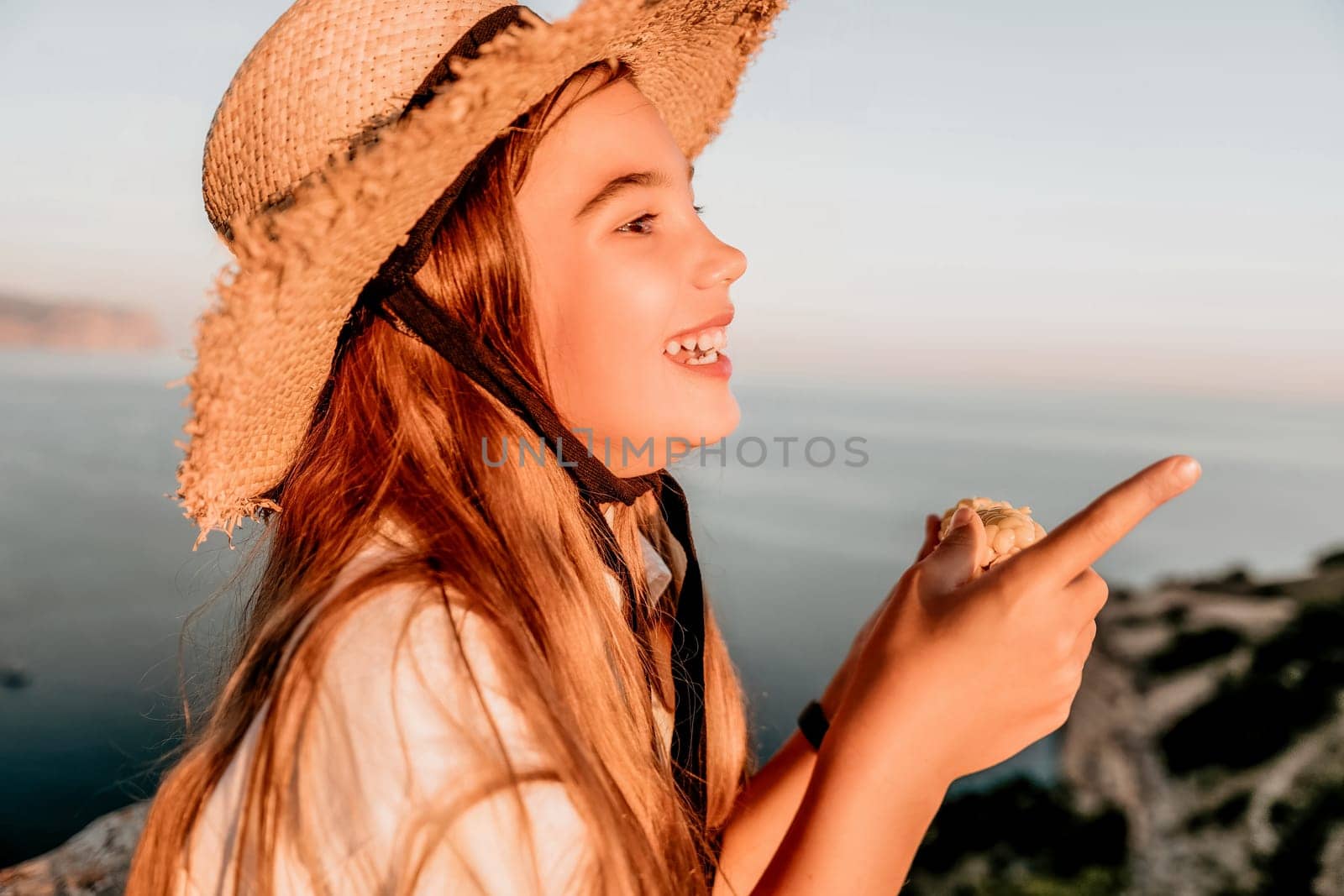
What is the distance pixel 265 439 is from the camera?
1712 millimetres

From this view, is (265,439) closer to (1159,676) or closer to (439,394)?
(439,394)

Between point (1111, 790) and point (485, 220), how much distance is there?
7.50 meters

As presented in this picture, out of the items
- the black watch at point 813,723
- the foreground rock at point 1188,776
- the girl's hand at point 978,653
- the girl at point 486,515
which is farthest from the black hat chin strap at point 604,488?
the foreground rock at point 1188,776

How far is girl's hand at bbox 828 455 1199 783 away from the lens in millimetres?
1318

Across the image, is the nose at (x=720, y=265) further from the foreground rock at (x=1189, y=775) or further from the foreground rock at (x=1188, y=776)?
the foreground rock at (x=1189, y=775)

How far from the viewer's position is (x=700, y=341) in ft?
6.29

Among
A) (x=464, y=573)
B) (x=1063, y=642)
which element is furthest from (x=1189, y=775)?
(x=464, y=573)

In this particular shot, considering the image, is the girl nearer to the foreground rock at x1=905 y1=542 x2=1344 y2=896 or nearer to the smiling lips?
the smiling lips

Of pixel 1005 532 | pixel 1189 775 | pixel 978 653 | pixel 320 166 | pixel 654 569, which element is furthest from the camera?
pixel 1189 775

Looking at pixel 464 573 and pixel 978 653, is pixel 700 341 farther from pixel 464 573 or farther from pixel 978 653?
pixel 978 653

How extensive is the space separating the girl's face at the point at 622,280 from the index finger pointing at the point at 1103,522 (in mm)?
748

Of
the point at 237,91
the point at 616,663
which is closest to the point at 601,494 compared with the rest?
the point at 616,663

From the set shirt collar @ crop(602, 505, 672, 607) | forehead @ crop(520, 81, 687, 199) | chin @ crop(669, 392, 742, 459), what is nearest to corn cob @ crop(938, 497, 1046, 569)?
chin @ crop(669, 392, 742, 459)

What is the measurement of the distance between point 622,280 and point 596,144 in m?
0.29
